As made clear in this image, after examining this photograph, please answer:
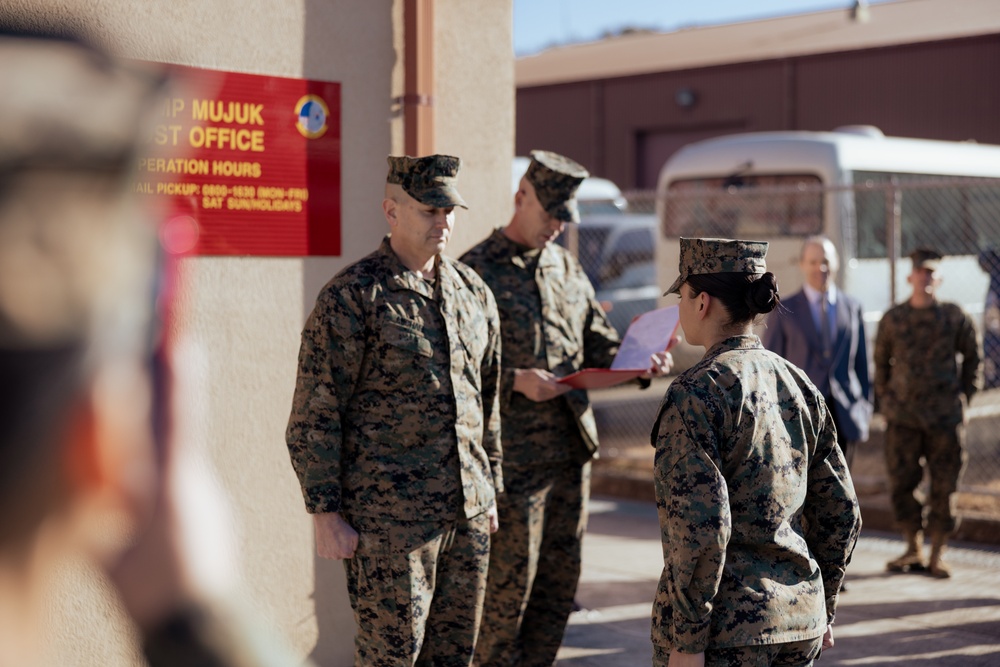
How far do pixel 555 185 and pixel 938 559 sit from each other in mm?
3874

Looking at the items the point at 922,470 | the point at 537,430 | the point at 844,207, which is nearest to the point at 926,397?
the point at 922,470

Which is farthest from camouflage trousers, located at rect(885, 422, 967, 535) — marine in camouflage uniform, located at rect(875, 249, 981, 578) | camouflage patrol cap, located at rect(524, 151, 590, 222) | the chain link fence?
camouflage patrol cap, located at rect(524, 151, 590, 222)

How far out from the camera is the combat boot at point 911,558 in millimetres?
7070

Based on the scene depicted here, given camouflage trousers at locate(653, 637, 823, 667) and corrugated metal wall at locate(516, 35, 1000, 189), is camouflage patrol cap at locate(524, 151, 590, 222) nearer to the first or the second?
camouflage trousers at locate(653, 637, 823, 667)

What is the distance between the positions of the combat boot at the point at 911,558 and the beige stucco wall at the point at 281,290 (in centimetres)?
352

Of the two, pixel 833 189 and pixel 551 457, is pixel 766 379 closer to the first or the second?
pixel 551 457

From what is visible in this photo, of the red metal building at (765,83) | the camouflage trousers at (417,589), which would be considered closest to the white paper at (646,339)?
the camouflage trousers at (417,589)

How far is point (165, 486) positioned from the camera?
85cm

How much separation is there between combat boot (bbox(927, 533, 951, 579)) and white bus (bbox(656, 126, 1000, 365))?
4.78 m

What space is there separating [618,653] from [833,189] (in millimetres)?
4619

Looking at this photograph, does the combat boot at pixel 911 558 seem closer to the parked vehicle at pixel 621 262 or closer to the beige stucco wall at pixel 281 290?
the beige stucco wall at pixel 281 290

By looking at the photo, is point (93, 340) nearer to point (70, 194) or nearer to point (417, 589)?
point (70, 194)

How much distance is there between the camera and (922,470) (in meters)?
7.08

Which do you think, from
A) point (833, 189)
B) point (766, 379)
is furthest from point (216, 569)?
point (833, 189)
